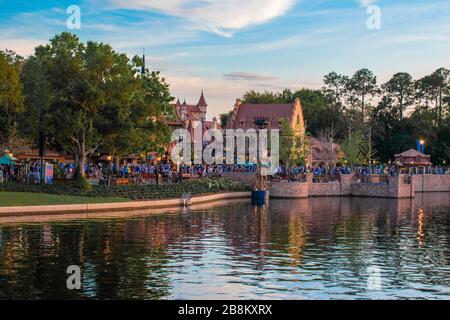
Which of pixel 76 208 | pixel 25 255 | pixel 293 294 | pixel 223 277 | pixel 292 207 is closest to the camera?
pixel 293 294

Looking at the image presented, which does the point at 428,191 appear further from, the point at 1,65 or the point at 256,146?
the point at 1,65

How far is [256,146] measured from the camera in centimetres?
10506

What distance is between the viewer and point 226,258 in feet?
92.0

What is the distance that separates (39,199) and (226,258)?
2180 cm

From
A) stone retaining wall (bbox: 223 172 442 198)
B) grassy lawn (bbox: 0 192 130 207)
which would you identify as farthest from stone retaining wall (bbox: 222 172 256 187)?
grassy lawn (bbox: 0 192 130 207)

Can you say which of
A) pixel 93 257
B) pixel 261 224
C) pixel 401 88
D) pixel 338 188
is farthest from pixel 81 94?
pixel 401 88

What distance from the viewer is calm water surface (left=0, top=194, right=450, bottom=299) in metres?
21.4

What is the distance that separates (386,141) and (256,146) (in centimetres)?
3194

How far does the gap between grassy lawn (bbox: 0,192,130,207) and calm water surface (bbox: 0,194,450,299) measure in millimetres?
5054

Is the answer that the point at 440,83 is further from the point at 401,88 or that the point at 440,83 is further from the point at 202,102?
the point at 202,102

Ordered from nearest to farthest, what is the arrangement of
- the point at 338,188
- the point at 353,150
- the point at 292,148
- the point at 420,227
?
the point at 420,227
the point at 338,188
the point at 292,148
the point at 353,150

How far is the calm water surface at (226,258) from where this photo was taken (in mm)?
21422

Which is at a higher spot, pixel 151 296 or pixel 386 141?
pixel 386 141
